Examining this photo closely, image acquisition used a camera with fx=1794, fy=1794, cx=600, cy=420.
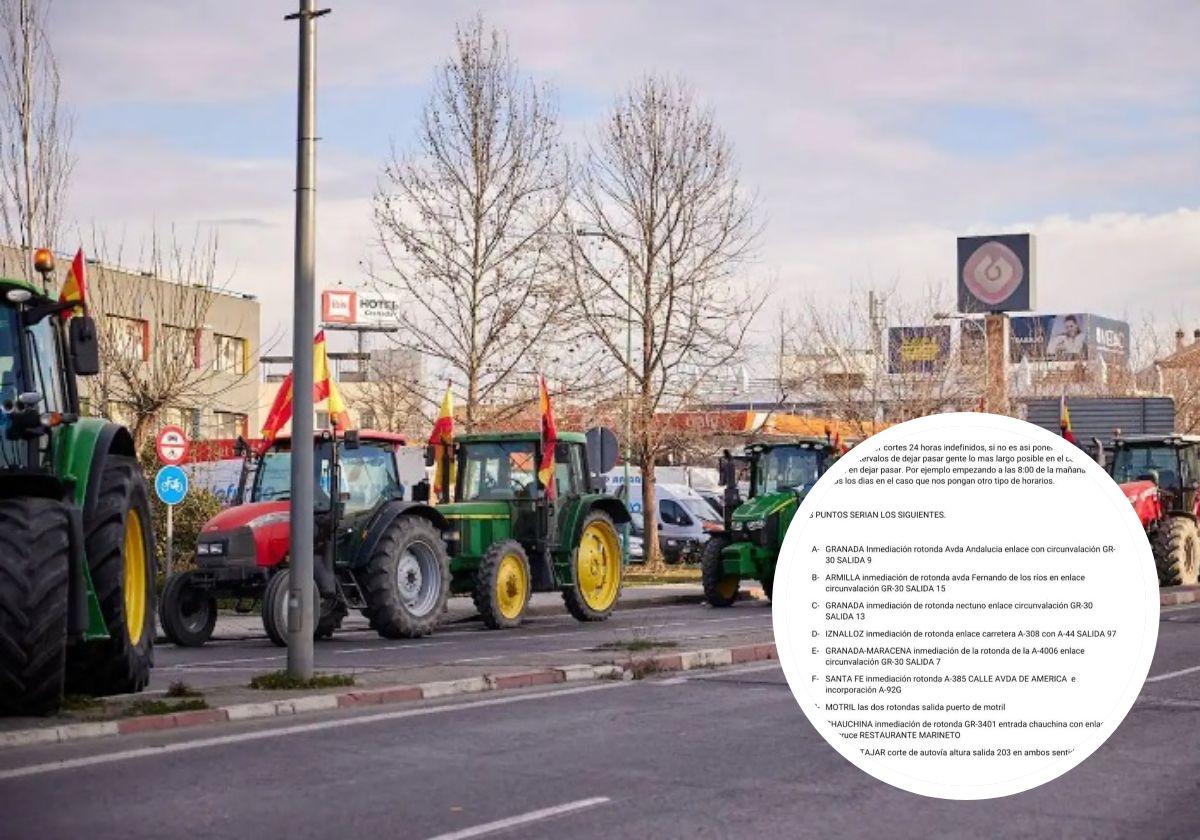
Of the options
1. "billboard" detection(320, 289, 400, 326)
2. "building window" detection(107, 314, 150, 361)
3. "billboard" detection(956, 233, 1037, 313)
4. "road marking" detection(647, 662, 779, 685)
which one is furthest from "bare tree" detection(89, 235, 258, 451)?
"billboard" detection(320, 289, 400, 326)

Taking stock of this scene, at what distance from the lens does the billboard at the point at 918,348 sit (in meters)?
53.8

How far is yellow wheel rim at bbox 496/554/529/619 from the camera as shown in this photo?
23.2 m

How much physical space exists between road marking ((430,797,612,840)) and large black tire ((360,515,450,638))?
11.9m

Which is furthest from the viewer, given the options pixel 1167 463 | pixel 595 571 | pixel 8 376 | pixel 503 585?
pixel 1167 463

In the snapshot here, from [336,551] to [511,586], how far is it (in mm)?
3137

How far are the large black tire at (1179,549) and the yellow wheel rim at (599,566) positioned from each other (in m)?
9.51

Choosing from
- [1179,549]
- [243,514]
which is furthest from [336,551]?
[1179,549]

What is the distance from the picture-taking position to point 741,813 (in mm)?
8609

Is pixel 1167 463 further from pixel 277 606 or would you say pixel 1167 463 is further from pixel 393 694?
pixel 393 694

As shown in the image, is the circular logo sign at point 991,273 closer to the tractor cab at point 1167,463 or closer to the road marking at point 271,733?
the tractor cab at point 1167,463

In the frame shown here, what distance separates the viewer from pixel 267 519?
21.0 m

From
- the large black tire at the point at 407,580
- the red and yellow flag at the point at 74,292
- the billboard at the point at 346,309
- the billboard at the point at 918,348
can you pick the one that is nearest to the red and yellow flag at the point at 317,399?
the large black tire at the point at 407,580

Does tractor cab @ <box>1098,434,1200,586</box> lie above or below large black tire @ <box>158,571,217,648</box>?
above

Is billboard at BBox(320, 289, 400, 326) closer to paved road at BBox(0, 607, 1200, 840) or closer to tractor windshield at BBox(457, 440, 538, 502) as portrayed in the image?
tractor windshield at BBox(457, 440, 538, 502)
